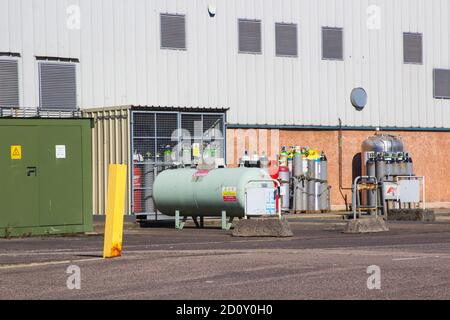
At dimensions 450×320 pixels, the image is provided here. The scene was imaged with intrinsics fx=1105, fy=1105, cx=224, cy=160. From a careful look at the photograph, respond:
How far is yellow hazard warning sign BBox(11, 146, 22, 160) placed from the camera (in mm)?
26016

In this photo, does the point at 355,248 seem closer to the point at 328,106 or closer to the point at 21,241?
the point at 21,241

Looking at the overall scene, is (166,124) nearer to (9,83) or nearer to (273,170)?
(9,83)

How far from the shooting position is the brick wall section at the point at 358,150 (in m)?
42.4

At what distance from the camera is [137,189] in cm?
3359

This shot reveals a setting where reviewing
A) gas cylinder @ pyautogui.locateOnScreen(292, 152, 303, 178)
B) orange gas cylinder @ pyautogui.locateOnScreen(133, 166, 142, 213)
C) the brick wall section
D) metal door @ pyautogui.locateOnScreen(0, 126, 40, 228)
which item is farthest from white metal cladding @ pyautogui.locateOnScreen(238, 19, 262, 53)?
metal door @ pyautogui.locateOnScreen(0, 126, 40, 228)

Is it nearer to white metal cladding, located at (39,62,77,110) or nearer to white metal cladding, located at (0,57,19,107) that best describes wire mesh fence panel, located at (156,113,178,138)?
white metal cladding, located at (39,62,77,110)

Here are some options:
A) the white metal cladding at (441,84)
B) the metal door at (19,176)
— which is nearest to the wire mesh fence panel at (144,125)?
the metal door at (19,176)

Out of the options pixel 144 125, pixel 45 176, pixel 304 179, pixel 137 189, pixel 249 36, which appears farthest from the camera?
pixel 249 36

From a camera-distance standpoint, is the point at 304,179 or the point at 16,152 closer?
the point at 16,152

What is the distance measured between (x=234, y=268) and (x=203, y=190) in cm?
1421

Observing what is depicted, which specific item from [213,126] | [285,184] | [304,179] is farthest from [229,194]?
[304,179]

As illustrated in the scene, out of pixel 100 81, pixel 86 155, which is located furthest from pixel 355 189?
pixel 100 81

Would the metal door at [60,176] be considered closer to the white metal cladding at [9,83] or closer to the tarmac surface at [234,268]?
the tarmac surface at [234,268]
